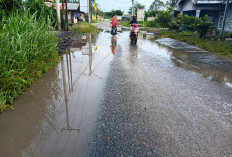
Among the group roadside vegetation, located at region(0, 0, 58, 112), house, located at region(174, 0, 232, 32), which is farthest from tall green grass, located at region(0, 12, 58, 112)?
house, located at region(174, 0, 232, 32)

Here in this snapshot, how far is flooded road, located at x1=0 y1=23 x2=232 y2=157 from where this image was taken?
221cm

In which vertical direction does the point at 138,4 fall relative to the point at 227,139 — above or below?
above

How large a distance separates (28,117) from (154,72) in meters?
3.69

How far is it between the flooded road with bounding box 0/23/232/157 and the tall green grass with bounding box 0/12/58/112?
0.23 metres

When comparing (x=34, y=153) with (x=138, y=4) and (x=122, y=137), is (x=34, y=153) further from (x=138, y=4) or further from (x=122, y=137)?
(x=138, y=4)

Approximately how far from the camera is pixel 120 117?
2.88 metres

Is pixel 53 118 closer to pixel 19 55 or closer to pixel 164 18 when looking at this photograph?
pixel 19 55

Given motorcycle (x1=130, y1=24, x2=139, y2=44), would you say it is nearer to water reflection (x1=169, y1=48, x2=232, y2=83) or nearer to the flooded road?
water reflection (x1=169, y1=48, x2=232, y2=83)

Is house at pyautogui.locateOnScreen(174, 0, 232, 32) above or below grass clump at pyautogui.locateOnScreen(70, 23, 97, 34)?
above

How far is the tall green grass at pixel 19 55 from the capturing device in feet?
→ 10.6

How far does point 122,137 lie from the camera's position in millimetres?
2393

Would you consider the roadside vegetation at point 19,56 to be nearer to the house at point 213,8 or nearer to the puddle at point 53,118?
the puddle at point 53,118

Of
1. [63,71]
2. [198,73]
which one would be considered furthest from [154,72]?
[63,71]

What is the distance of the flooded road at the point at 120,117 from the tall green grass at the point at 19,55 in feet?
0.75
